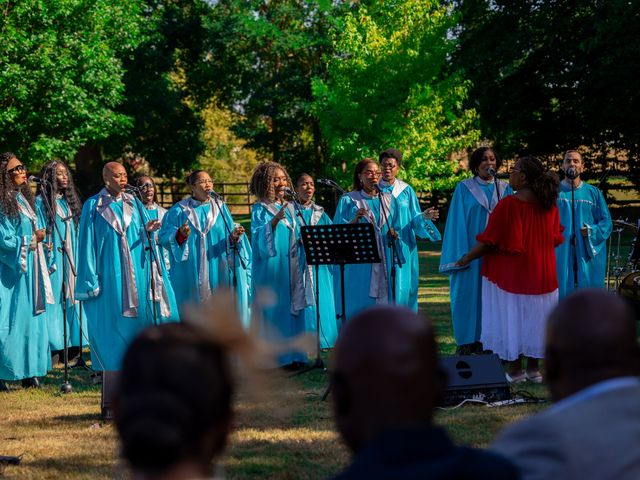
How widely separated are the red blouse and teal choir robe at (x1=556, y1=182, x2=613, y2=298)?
1.99 meters

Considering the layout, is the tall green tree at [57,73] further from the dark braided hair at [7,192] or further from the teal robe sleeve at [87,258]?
the teal robe sleeve at [87,258]

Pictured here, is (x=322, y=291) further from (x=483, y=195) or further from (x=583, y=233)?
(x=583, y=233)

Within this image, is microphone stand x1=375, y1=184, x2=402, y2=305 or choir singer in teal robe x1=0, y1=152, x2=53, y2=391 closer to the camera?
choir singer in teal robe x1=0, y1=152, x2=53, y2=391

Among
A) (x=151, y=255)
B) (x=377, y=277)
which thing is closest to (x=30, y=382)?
(x=151, y=255)

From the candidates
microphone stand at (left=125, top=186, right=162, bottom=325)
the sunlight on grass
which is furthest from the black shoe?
microphone stand at (left=125, top=186, right=162, bottom=325)

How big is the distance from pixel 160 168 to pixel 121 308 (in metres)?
33.1

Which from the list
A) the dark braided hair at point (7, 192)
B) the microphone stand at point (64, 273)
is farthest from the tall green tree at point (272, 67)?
the dark braided hair at point (7, 192)

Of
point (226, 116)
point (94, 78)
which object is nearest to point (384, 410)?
point (94, 78)

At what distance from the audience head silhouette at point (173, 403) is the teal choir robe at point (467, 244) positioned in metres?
9.11

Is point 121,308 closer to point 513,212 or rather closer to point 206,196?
point 206,196

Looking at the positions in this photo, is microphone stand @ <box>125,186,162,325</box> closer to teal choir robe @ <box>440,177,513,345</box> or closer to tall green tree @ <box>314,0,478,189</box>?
teal choir robe @ <box>440,177,513,345</box>

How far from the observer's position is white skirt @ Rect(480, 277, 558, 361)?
382 inches

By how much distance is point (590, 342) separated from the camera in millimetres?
2758

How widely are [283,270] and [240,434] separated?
4.12 m
